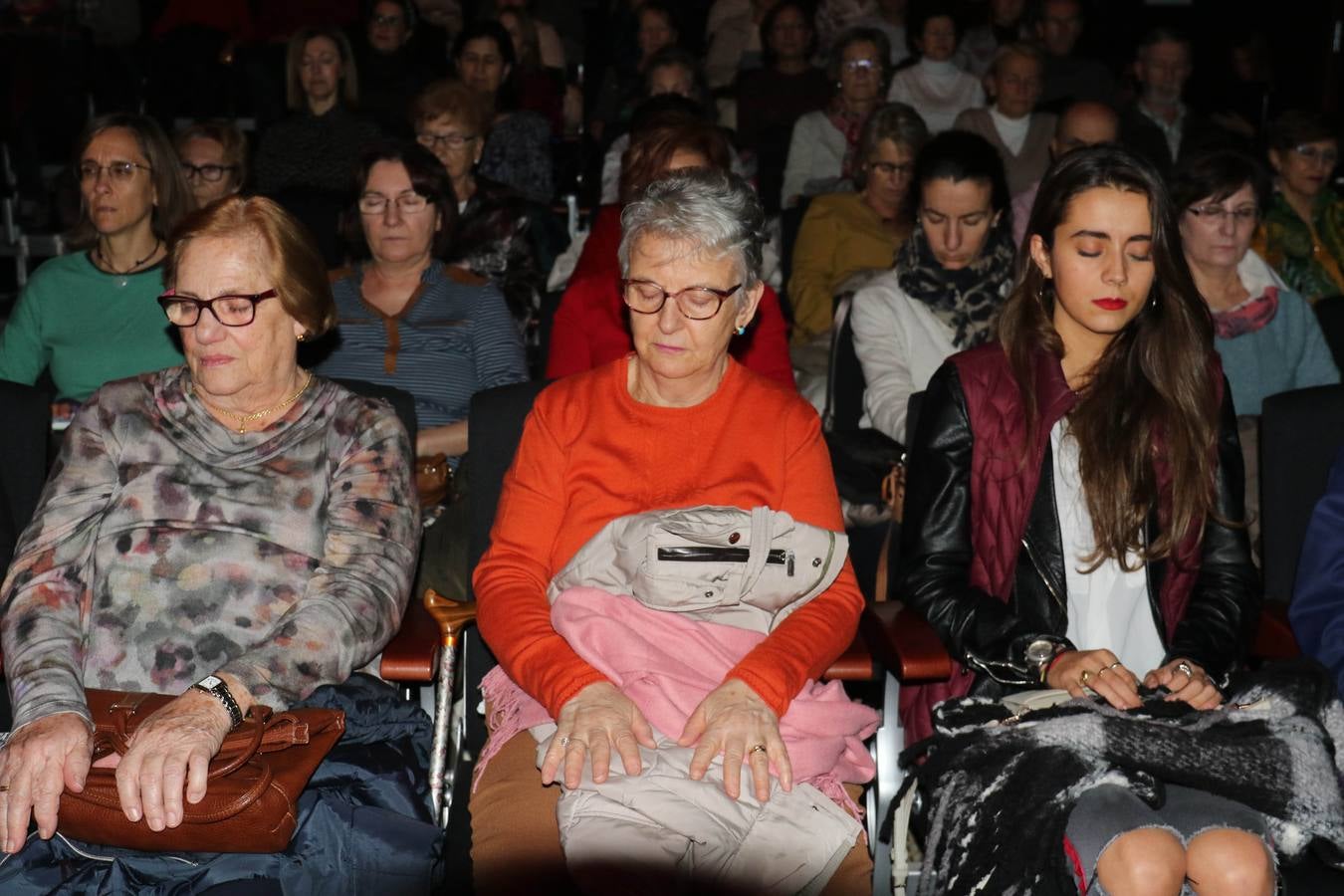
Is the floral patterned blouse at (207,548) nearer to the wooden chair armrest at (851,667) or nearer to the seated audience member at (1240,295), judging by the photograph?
the wooden chair armrest at (851,667)

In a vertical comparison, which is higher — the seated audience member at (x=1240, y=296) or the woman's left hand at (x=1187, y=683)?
the seated audience member at (x=1240, y=296)

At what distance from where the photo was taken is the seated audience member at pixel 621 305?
3.39 m

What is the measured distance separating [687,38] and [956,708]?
22.7ft

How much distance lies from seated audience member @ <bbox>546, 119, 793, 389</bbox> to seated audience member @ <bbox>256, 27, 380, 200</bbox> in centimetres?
233

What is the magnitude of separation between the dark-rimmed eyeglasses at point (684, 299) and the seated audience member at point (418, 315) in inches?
47.7

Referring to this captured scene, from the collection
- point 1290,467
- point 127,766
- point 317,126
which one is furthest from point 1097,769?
point 317,126

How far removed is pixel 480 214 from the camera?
15.4 ft

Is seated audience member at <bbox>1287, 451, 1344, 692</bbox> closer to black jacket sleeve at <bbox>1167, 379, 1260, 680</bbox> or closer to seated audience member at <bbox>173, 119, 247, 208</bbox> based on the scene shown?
black jacket sleeve at <bbox>1167, 379, 1260, 680</bbox>

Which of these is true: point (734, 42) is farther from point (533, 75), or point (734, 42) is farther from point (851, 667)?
point (851, 667)

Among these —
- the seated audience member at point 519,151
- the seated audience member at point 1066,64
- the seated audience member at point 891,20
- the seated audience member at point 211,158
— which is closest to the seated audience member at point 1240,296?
the seated audience member at point 519,151

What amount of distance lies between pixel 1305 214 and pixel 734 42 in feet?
12.2

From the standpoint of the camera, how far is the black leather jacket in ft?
8.21

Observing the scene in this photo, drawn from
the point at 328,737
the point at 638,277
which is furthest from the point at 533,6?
the point at 328,737

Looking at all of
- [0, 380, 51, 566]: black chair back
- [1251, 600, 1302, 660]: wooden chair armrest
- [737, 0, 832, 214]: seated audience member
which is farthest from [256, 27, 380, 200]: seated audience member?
[1251, 600, 1302, 660]: wooden chair armrest
